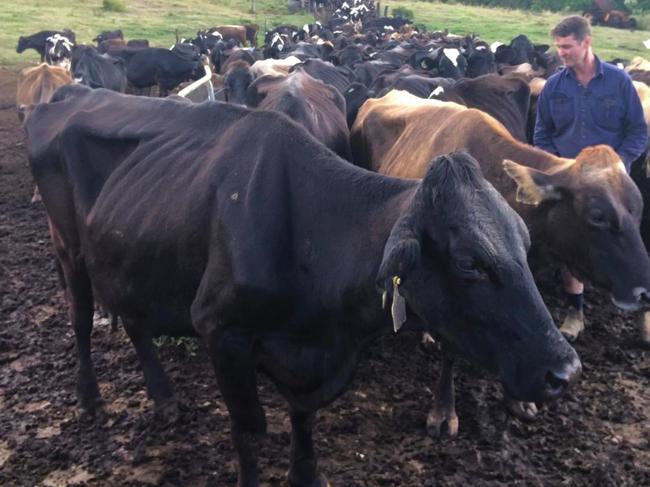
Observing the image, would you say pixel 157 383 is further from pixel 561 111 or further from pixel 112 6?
pixel 112 6

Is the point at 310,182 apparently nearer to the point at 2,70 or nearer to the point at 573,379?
the point at 573,379

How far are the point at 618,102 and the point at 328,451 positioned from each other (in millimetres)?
3082

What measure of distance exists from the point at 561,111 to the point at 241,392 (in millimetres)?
3284

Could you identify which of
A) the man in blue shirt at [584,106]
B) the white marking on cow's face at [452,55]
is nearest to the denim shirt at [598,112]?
the man in blue shirt at [584,106]

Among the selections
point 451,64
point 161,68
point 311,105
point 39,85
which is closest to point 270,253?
point 311,105

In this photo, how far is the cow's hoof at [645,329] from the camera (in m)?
5.01

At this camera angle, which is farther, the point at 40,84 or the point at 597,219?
the point at 40,84

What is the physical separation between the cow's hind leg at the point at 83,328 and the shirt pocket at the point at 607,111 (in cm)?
353

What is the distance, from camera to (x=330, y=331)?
2938mm

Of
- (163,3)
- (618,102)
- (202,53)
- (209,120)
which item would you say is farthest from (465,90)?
(163,3)

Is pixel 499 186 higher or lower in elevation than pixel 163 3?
higher

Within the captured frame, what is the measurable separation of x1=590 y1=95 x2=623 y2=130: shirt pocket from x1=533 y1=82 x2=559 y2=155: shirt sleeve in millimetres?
337

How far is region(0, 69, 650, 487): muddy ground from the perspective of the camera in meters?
3.62

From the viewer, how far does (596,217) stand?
405cm
